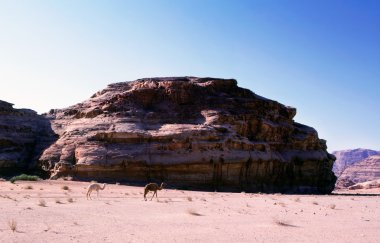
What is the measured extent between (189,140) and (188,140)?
0.30ft

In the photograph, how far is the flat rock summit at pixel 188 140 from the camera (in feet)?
115

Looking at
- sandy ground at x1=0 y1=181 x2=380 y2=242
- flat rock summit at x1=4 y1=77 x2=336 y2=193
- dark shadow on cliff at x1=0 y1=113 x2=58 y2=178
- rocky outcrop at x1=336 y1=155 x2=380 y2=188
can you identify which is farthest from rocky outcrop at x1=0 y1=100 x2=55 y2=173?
rocky outcrop at x1=336 y1=155 x2=380 y2=188

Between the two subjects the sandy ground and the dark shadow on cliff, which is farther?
the dark shadow on cliff

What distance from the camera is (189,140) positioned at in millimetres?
35562

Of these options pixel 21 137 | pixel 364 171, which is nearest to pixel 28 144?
pixel 21 137

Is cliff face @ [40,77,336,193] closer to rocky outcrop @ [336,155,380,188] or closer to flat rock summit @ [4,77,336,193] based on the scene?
flat rock summit @ [4,77,336,193]

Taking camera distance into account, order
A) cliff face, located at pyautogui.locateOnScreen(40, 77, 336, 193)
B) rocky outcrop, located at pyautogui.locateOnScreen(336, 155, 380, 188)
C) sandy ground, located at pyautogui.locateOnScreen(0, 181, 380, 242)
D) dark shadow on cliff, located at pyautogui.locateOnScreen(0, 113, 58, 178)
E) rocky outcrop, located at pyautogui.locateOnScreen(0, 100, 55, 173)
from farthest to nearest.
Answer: rocky outcrop, located at pyautogui.locateOnScreen(336, 155, 380, 188), rocky outcrop, located at pyautogui.locateOnScreen(0, 100, 55, 173), dark shadow on cliff, located at pyautogui.locateOnScreen(0, 113, 58, 178), cliff face, located at pyautogui.locateOnScreen(40, 77, 336, 193), sandy ground, located at pyautogui.locateOnScreen(0, 181, 380, 242)

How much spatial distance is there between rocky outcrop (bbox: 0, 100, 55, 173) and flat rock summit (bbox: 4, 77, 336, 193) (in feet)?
5.60

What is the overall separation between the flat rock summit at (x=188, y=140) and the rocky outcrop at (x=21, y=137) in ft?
5.60

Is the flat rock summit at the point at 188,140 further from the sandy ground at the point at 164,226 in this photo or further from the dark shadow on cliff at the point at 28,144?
the sandy ground at the point at 164,226

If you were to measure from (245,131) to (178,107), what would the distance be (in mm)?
7038

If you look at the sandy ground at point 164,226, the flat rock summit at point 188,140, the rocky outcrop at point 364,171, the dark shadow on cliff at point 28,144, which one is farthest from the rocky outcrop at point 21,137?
the rocky outcrop at point 364,171

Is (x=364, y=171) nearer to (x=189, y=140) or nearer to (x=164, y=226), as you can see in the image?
(x=189, y=140)

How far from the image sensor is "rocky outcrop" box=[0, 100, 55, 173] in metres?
39.8
